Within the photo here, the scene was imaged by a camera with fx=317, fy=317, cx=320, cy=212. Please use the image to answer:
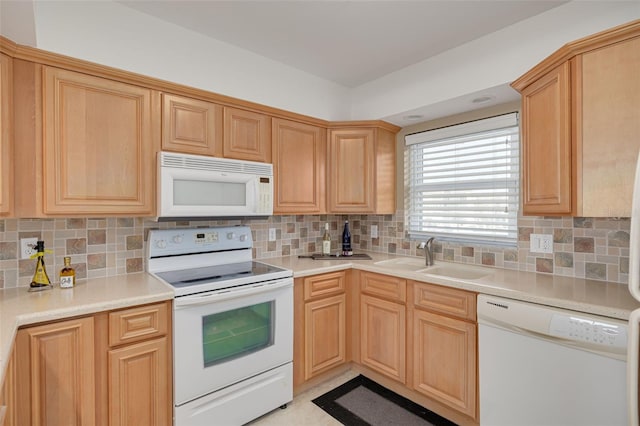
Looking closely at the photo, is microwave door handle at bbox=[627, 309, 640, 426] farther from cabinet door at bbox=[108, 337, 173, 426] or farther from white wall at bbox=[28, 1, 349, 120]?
white wall at bbox=[28, 1, 349, 120]

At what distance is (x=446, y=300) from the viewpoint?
197 centimetres

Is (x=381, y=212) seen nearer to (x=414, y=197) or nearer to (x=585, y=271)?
(x=414, y=197)

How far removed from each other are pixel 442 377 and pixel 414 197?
4.94ft

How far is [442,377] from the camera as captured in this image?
201cm

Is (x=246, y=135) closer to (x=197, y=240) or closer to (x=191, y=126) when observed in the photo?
(x=191, y=126)

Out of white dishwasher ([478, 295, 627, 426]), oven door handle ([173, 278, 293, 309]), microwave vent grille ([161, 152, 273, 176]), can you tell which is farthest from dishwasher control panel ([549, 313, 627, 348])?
microwave vent grille ([161, 152, 273, 176])

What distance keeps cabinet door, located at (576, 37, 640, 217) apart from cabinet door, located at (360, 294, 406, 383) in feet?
4.23

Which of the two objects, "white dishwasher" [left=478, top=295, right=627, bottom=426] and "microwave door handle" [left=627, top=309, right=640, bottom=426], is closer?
"microwave door handle" [left=627, top=309, right=640, bottom=426]

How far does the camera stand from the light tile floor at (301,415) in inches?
78.8

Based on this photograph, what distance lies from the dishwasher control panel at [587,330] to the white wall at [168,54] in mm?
2215

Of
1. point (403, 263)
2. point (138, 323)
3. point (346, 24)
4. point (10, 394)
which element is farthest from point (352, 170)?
point (10, 394)

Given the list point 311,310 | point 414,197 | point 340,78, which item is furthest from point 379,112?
point 311,310

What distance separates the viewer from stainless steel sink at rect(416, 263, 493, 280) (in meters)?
2.31

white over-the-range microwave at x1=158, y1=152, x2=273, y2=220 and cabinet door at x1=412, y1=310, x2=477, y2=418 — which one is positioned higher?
white over-the-range microwave at x1=158, y1=152, x2=273, y2=220
